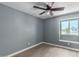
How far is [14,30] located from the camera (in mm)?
2059

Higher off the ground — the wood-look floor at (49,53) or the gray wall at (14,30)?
the gray wall at (14,30)

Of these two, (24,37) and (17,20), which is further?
(24,37)

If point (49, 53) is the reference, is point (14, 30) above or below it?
above

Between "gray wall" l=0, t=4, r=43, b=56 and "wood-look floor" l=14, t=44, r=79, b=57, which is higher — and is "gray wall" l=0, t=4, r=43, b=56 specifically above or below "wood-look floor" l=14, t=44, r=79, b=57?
above

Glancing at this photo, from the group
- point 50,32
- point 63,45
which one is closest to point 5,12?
point 50,32

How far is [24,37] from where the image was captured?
7.96 feet

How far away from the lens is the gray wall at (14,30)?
1758 mm

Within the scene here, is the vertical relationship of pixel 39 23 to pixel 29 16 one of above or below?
below

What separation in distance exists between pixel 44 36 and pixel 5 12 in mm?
1877

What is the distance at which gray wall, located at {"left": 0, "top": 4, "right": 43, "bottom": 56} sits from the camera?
176cm

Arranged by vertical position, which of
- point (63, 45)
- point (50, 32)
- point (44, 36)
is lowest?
point (63, 45)

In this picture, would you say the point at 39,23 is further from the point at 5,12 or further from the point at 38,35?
the point at 5,12

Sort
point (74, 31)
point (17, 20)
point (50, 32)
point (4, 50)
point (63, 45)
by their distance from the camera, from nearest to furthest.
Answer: point (74, 31) → point (4, 50) → point (17, 20) → point (63, 45) → point (50, 32)

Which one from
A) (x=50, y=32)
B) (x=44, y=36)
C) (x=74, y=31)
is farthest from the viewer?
(x=44, y=36)
